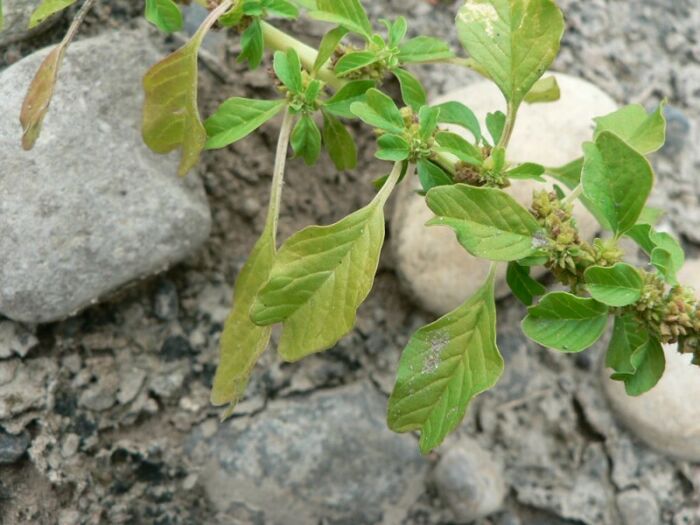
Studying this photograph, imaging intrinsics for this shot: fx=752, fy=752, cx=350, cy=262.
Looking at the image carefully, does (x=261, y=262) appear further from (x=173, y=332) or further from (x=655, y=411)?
(x=655, y=411)

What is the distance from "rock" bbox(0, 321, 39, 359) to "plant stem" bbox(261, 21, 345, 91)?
888 mm

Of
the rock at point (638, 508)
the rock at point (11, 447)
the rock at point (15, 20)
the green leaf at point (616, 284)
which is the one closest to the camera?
the green leaf at point (616, 284)

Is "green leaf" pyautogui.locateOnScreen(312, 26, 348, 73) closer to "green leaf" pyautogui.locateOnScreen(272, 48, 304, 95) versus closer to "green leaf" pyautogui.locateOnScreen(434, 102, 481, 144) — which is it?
"green leaf" pyautogui.locateOnScreen(272, 48, 304, 95)

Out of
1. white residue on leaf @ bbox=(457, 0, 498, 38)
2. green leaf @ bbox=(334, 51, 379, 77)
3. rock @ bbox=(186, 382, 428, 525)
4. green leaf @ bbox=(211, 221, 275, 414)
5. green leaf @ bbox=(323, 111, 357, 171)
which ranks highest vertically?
white residue on leaf @ bbox=(457, 0, 498, 38)

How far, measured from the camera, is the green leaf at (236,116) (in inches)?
61.9

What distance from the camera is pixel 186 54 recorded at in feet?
5.13

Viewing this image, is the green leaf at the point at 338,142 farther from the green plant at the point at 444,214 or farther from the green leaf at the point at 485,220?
the green leaf at the point at 485,220

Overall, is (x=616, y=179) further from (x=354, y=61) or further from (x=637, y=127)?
(x=354, y=61)

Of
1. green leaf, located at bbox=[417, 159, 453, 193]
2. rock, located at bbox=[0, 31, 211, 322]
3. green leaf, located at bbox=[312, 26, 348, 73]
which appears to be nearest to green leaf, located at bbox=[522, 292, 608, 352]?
green leaf, located at bbox=[417, 159, 453, 193]

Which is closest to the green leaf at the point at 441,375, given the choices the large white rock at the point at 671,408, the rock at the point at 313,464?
the rock at the point at 313,464

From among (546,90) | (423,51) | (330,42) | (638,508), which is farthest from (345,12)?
(638,508)

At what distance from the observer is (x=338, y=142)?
67.9 inches

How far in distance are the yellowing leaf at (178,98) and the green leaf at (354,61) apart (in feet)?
0.91

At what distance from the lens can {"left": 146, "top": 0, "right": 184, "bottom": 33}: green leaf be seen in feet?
5.11
